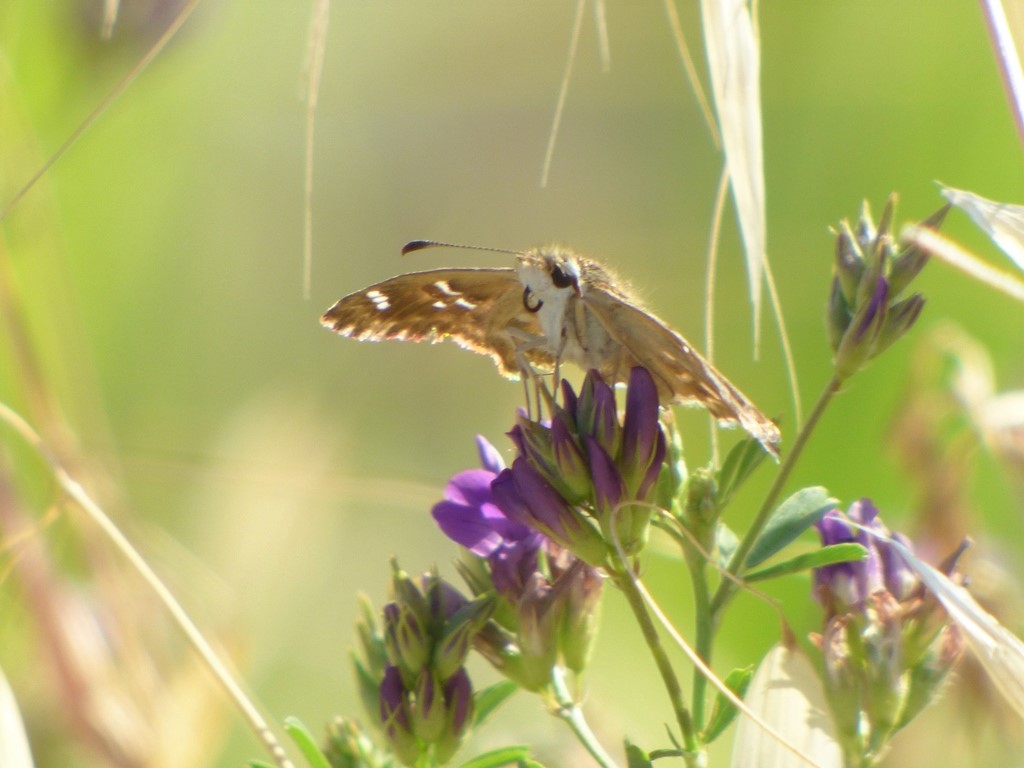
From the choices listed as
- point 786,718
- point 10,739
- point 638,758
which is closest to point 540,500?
point 638,758

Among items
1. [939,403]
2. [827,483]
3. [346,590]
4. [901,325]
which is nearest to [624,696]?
[827,483]

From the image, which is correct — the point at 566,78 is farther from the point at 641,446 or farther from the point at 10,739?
the point at 10,739

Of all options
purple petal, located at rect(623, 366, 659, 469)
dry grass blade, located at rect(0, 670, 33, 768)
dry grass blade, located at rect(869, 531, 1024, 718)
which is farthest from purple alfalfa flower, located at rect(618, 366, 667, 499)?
dry grass blade, located at rect(0, 670, 33, 768)

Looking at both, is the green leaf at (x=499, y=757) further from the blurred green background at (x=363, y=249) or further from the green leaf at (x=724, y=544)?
the blurred green background at (x=363, y=249)

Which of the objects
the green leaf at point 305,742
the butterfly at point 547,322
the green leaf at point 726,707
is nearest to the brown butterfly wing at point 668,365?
the butterfly at point 547,322

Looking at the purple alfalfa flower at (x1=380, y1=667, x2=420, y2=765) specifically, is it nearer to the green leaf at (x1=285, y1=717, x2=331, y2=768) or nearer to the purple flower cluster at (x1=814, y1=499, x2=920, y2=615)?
the green leaf at (x1=285, y1=717, x2=331, y2=768)
